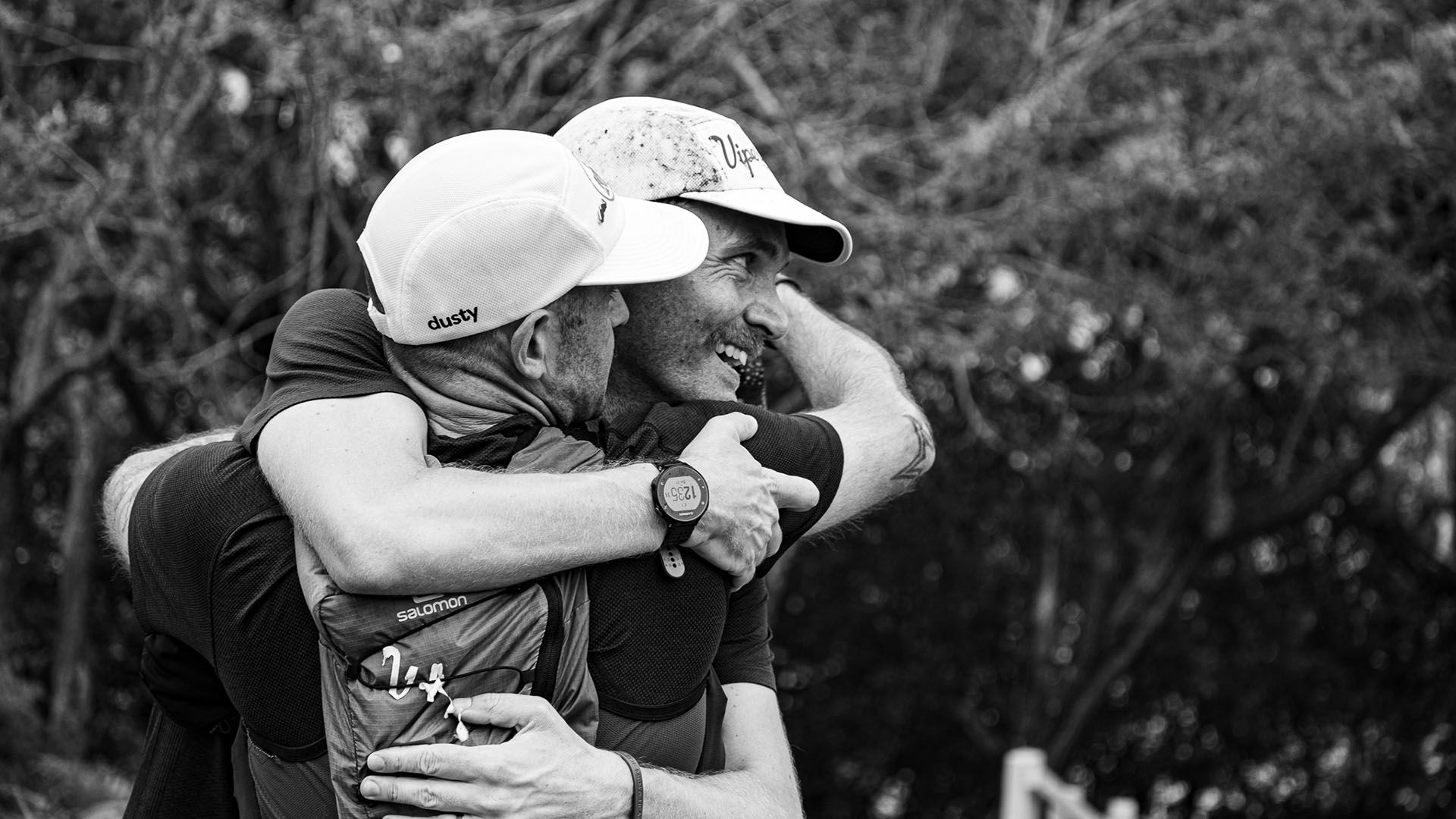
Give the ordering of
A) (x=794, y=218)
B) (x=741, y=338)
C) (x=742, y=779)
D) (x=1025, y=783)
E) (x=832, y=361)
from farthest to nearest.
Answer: (x=1025, y=783) → (x=832, y=361) → (x=741, y=338) → (x=794, y=218) → (x=742, y=779)

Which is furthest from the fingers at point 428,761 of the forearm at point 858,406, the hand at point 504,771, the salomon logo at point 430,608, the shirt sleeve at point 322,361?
the forearm at point 858,406

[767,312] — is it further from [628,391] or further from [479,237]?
[479,237]

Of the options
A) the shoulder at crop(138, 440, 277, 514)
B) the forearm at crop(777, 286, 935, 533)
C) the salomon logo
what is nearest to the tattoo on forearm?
the forearm at crop(777, 286, 935, 533)

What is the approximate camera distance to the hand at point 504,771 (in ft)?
5.00

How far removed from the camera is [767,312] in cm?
226

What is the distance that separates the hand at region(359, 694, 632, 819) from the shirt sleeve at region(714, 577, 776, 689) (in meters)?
0.38

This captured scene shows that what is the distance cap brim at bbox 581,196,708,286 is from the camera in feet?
5.71

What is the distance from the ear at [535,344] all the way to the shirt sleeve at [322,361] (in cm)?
14

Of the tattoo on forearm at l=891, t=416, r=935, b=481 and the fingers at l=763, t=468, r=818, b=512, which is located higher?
the fingers at l=763, t=468, r=818, b=512

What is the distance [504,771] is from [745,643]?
0.52 metres

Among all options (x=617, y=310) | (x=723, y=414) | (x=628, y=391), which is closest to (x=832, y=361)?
(x=628, y=391)

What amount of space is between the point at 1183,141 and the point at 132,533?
5.69 metres

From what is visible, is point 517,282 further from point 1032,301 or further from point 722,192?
point 1032,301

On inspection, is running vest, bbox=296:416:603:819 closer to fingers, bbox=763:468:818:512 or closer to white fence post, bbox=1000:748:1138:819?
fingers, bbox=763:468:818:512
